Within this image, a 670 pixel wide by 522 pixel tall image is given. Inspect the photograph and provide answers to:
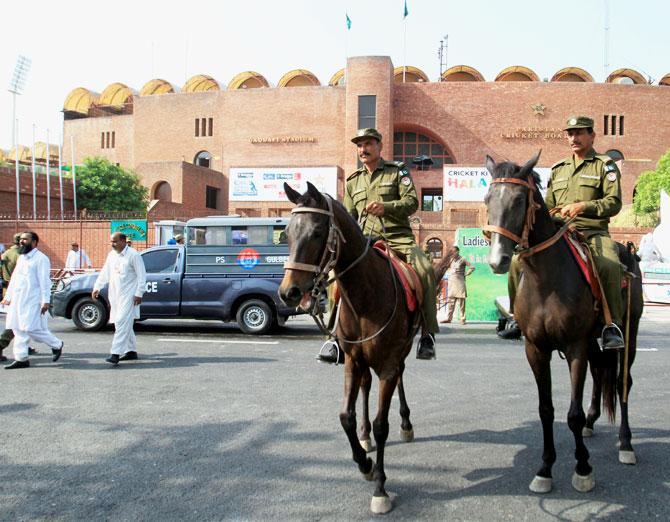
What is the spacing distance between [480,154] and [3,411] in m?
49.1

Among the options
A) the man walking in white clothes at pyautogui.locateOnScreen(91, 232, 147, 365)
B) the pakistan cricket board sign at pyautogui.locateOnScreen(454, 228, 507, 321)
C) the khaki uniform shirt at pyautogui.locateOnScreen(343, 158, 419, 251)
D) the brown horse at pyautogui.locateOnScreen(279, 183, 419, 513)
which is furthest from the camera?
the pakistan cricket board sign at pyautogui.locateOnScreen(454, 228, 507, 321)

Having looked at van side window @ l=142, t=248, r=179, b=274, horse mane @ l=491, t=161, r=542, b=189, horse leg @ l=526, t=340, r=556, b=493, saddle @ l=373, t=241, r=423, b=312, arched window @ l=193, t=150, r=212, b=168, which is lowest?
horse leg @ l=526, t=340, r=556, b=493

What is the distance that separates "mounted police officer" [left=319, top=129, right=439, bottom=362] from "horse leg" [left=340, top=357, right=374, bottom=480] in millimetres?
381

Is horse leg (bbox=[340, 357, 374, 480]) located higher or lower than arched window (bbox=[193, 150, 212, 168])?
lower

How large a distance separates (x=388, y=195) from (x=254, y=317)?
8443mm

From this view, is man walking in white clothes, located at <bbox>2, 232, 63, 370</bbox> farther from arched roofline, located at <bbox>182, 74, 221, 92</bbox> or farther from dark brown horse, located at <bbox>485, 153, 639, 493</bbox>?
arched roofline, located at <bbox>182, 74, 221, 92</bbox>

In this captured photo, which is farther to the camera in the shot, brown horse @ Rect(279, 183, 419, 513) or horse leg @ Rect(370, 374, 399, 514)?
horse leg @ Rect(370, 374, 399, 514)

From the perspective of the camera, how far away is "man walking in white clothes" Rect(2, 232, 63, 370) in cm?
862

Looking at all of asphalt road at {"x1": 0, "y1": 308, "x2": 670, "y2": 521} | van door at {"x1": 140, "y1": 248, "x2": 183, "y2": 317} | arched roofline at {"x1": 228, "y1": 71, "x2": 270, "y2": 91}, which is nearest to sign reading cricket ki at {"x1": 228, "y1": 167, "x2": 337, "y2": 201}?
arched roofline at {"x1": 228, "y1": 71, "x2": 270, "y2": 91}

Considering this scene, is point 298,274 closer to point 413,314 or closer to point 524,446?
point 413,314

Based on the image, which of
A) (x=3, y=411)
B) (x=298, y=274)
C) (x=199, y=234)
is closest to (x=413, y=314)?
(x=298, y=274)

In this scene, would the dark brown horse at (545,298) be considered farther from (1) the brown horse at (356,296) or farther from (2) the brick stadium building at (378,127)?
(2) the brick stadium building at (378,127)

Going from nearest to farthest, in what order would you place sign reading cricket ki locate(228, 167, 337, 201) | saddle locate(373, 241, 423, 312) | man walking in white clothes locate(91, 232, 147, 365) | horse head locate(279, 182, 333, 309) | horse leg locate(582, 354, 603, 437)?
horse head locate(279, 182, 333, 309) → saddle locate(373, 241, 423, 312) → horse leg locate(582, 354, 603, 437) → man walking in white clothes locate(91, 232, 147, 365) → sign reading cricket ki locate(228, 167, 337, 201)

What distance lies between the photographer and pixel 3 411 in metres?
6.05
